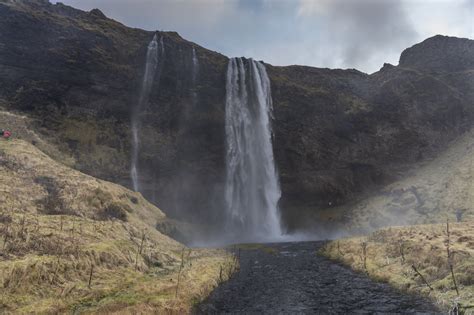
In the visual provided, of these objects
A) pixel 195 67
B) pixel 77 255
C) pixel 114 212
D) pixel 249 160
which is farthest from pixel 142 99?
pixel 77 255

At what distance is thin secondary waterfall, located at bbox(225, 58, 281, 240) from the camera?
7094 cm

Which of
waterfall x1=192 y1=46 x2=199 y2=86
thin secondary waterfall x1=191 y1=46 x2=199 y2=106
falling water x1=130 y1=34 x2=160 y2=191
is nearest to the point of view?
falling water x1=130 y1=34 x2=160 y2=191

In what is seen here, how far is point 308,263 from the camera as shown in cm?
3412

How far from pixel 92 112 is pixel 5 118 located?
15.5 metres

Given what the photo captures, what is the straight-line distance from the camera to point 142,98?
68875mm

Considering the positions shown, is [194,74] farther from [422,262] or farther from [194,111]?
[422,262]

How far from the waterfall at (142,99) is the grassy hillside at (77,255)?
2575 centimetres

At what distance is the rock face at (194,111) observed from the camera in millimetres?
60125

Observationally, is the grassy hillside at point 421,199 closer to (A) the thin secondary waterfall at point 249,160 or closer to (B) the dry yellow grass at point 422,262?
(A) the thin secondary waterfall at point 249,160

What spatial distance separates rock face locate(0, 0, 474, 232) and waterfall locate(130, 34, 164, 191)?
106 centimetres

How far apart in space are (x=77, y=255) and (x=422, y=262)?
22223mm

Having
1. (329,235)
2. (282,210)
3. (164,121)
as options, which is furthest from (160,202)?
(329,235)

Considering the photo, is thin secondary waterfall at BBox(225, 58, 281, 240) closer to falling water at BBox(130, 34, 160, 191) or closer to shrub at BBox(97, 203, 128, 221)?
falling water at BBox(130, 34, 160, 191)

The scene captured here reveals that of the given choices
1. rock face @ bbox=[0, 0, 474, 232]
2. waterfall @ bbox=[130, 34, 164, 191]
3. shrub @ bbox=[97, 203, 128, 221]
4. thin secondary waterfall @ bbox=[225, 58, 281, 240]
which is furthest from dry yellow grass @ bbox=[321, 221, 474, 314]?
rock face @ bbox=[0, 0, 474, 232]
